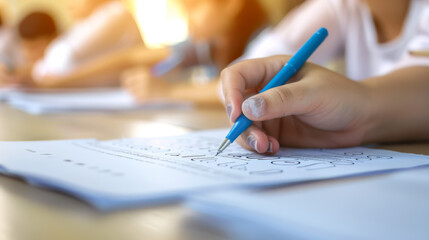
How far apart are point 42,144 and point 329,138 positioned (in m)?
0.26

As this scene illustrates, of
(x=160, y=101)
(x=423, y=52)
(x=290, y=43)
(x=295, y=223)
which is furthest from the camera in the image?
(x=160, y=101)

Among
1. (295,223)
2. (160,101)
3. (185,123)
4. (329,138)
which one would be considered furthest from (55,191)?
(160,101)

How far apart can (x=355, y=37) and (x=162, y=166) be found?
0.56 metres

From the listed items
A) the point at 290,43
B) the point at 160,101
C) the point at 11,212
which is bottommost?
the point at 11,212

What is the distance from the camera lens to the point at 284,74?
39 centimetres

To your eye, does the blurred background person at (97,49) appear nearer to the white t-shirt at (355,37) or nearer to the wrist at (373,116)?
the white t-shirt at (355,37)

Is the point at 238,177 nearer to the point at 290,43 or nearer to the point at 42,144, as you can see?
the point at 42,144

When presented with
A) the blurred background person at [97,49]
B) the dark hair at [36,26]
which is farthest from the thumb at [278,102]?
the dark hair at [36,26]

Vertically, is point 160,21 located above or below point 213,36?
above

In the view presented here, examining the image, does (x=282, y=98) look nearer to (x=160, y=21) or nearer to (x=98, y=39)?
(x=98, y=39)

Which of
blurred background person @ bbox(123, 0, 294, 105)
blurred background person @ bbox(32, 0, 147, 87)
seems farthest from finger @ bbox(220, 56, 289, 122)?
blurred background person @ bbox(32, 0, 147, 87)

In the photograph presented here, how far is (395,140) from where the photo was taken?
1.50 ft

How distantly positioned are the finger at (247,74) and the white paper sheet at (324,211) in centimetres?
16

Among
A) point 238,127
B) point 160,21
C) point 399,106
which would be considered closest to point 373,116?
point 399,106
